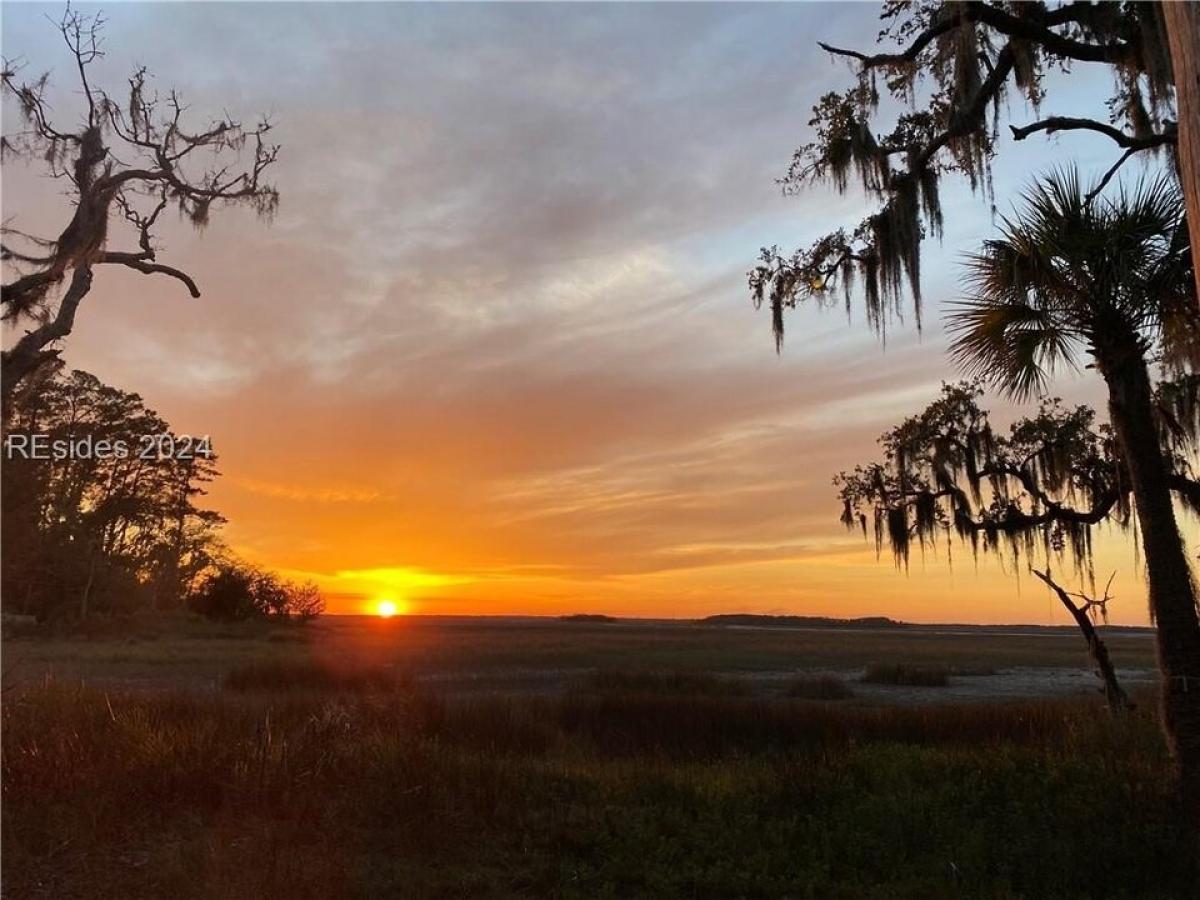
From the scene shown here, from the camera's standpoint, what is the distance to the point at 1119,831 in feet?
24.2

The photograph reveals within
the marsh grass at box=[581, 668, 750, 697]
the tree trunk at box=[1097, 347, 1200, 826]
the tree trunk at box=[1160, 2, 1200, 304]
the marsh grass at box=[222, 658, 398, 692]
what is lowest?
the marsh grass at box=[581, 668, 750, 697]

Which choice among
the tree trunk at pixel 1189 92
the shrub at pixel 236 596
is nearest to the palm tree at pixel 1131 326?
the tree trunk at pixel 1189 92

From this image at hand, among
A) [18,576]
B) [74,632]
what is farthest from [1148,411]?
[74,632]

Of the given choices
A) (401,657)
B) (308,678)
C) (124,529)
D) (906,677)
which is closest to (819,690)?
(906,677)

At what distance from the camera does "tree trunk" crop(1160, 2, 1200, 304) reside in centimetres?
395

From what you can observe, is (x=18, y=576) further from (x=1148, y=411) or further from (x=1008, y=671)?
(x=1008, y=671)

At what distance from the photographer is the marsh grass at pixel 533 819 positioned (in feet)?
21.5

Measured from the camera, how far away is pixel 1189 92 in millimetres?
3990

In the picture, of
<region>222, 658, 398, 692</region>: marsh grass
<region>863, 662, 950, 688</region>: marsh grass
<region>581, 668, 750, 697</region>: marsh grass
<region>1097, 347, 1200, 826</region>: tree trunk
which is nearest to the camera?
<region>1097, 347, 1200, 826</region>: tree trunk

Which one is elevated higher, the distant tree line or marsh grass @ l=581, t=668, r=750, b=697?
the distant tree line

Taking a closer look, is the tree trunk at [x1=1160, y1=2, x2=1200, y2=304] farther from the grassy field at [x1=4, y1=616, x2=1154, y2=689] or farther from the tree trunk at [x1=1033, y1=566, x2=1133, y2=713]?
the grassy field at [x1=4, y1=616, x2=1154, y2=689]

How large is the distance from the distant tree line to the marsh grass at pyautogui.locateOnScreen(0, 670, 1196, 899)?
627cm

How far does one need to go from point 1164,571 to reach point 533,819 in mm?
6334

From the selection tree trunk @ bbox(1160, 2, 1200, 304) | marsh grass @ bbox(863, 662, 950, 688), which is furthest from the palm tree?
marsh grass @ bbox(863, 662, 950, 688)
